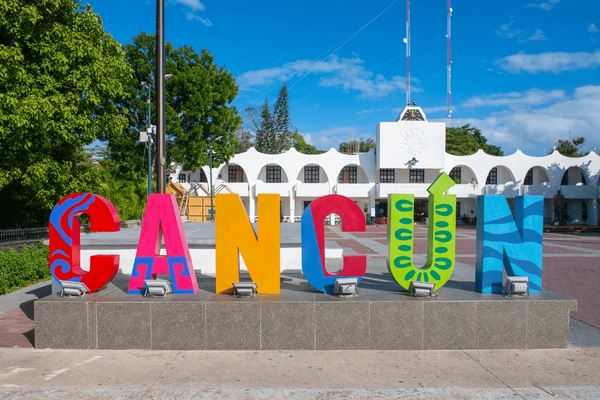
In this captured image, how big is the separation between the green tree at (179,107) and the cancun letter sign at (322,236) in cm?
2215

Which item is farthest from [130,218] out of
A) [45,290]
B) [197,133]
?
[45,290]

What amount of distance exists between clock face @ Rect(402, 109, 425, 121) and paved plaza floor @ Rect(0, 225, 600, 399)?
34.9 meters

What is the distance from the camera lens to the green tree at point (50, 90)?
11.5m

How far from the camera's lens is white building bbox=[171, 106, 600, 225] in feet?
126

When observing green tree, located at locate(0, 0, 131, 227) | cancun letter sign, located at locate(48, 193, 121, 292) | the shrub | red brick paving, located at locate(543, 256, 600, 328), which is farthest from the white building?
cancun letter sign, located at locate(48, 193, 121, 292)

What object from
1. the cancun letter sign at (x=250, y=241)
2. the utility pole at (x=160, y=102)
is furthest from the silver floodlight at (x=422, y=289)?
the utility pole at (x=160, y=102)

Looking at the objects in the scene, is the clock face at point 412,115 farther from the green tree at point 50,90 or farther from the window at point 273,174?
the green tree at point 50,90

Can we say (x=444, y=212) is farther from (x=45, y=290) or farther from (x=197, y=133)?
(x=197, y=133)

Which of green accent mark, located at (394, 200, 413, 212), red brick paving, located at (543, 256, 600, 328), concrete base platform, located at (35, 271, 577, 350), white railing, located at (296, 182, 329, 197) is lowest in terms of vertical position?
red brick paving, located at (543, 256, 600, 328)

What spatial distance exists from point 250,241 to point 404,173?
36.1 m

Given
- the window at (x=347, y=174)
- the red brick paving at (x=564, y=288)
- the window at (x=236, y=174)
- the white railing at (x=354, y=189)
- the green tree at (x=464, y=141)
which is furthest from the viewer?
the green tree at (x=464, y=141)

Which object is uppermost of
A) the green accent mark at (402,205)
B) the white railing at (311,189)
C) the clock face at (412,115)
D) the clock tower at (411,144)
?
the clock face at (412,115)

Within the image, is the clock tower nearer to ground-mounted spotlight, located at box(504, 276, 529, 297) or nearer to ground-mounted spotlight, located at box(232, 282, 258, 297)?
ground-mounted spotlight, located at box(504, 276, 529, 297)

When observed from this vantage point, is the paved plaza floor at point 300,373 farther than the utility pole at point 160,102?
No
